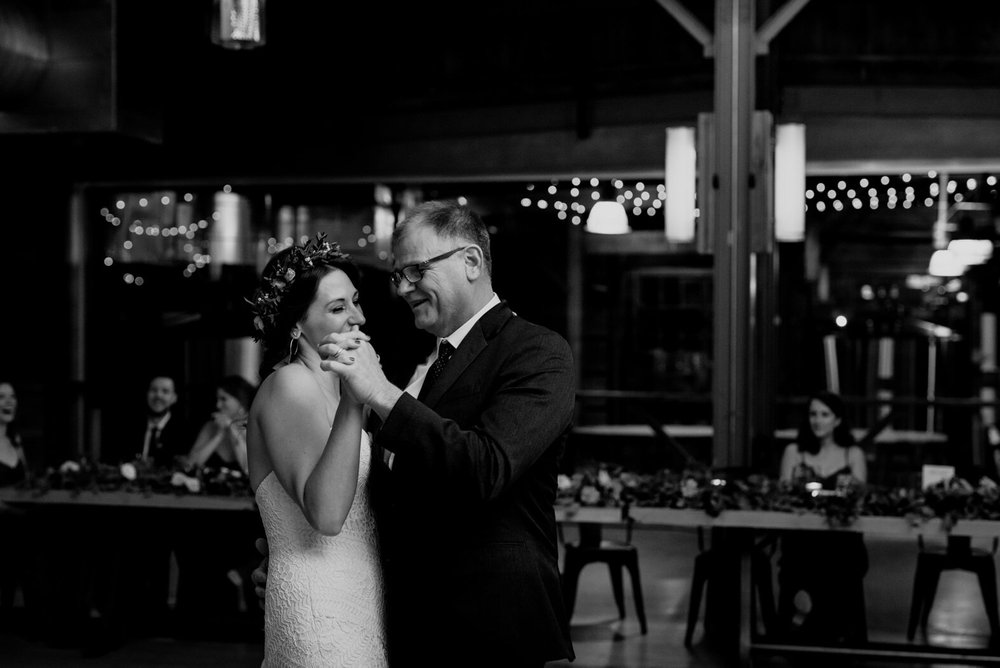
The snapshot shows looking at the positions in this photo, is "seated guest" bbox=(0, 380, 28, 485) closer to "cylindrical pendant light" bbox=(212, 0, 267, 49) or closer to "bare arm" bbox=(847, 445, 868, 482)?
"cylindrical pendant light" bbox=(212, 0, 267, 49)

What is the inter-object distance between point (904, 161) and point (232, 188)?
520 centimetres

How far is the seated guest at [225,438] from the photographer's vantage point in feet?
23.5

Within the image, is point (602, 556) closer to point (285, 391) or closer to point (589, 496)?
point (589, 496)

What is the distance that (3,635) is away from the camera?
6.69 meters

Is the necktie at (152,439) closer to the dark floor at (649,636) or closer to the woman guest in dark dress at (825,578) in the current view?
the dark floor at (649,636)

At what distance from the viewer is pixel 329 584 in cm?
258

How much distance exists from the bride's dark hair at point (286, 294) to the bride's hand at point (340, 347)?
529 mm

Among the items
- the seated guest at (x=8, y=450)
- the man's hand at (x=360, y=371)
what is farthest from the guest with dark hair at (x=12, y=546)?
the man's hand at (x=360, y=371)

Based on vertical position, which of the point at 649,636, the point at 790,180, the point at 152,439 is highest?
the point at 790,180

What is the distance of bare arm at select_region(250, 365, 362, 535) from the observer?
7.55 ft

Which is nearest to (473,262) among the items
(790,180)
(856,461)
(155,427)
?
(790,180)

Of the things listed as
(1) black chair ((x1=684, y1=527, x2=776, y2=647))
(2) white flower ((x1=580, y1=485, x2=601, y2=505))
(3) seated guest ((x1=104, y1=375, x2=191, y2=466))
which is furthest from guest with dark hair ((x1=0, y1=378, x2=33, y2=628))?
(1) black chair ((x1=684, y1=527, x2=776, y2=647))

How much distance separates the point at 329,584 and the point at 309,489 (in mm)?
285

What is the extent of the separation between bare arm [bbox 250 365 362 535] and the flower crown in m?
0.17
